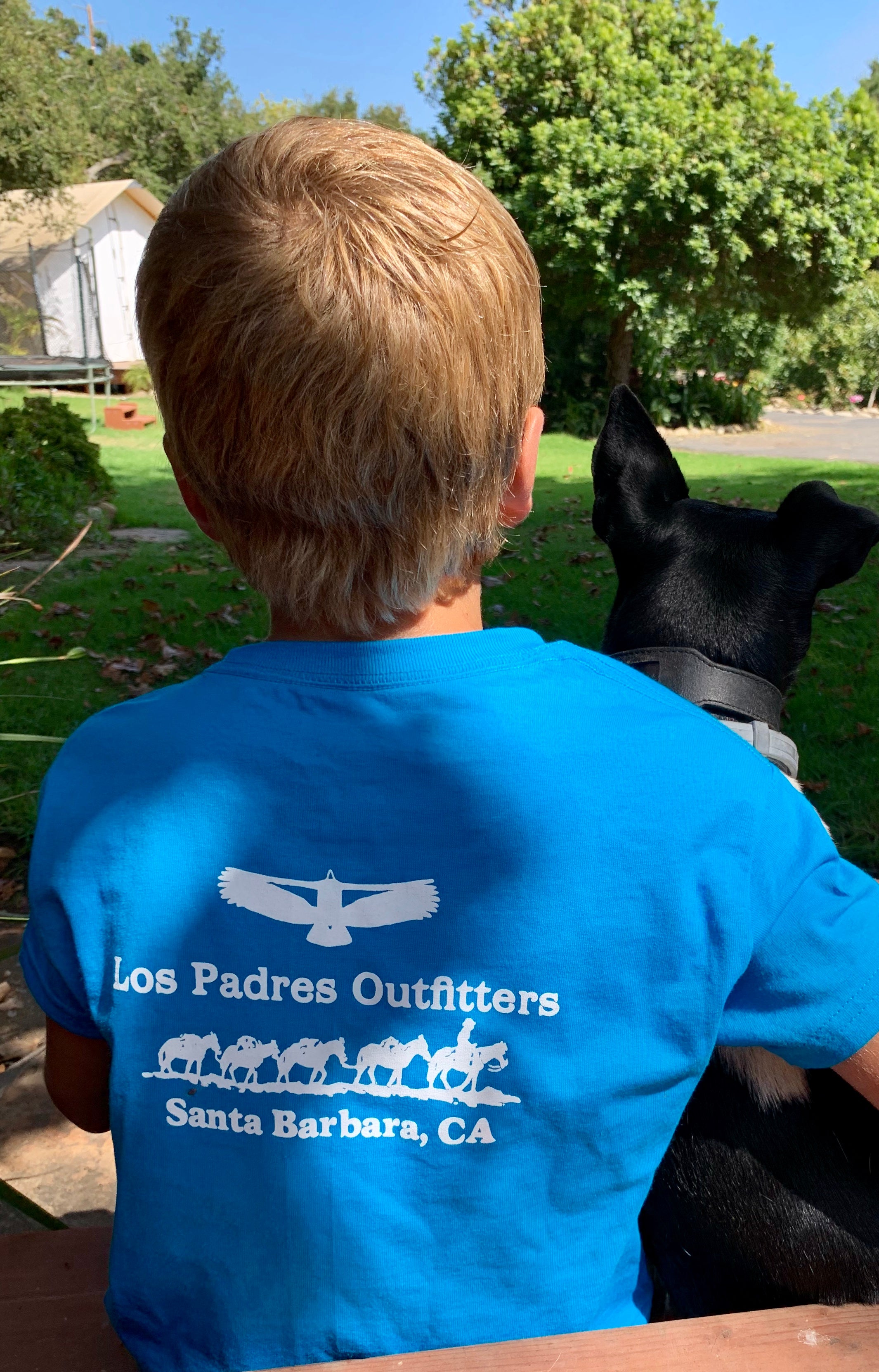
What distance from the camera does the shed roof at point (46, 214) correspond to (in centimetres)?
2495

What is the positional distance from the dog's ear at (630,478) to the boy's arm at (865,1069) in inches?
66.7

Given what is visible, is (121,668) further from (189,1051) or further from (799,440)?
(799,440)

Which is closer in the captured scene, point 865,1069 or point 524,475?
point 865,1069

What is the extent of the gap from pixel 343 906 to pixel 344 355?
54 centimetres

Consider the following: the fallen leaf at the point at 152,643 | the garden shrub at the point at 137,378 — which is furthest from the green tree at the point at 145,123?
the fallen leaf at the point at 152,643

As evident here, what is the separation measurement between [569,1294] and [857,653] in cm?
572

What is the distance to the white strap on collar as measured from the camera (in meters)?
→ 1.94

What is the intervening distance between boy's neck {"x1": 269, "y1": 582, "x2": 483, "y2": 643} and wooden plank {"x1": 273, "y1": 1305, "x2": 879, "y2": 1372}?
0.74 metres

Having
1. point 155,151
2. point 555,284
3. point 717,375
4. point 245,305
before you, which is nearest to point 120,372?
point 555,284

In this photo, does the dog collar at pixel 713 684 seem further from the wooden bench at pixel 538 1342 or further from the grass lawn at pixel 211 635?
the grass lawn at pixel 211 635

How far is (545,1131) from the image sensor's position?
3.20 ft

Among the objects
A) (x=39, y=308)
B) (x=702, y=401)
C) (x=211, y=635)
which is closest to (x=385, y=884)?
(x=211, y=635)

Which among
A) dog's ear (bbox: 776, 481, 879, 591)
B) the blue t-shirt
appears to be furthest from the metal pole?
the blue t-shirt

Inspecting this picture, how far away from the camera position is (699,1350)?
1102 mm
